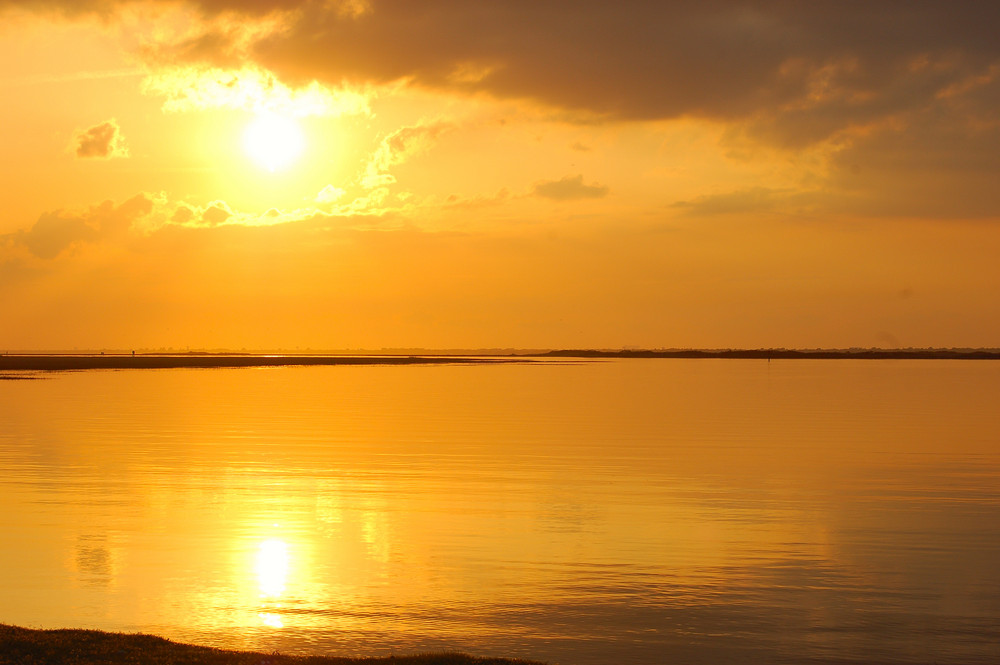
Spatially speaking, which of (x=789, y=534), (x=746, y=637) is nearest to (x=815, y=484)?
(x=789, y=534)

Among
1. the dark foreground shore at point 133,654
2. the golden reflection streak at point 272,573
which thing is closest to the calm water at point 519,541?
the golden reflection streak at point 272,573

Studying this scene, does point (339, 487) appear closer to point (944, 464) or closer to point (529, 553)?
point (529, 553)

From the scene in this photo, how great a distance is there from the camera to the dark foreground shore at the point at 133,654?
12.4 meters

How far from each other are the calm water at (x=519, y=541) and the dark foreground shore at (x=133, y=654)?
3.80ft

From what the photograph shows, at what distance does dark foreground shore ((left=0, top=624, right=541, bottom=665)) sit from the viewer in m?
12.4

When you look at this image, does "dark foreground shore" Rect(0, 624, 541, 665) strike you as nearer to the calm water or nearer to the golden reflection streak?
the calm water

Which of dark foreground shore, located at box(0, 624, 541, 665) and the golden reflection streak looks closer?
dark foreground shore, located at box(0, 624, 541, 665)

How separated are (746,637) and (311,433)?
34.5m

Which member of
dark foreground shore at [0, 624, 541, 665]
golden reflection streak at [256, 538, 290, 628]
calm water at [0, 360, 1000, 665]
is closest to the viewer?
dark foreground shore at [0, 624, 541, 665]

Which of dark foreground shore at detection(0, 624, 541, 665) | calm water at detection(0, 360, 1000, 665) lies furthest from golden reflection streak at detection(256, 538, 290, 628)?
dark foreground shore at detection(0, 624, 541, 665)

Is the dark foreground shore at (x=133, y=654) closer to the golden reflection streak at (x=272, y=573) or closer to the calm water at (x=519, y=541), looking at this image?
the calm water at (x=519, y=541)

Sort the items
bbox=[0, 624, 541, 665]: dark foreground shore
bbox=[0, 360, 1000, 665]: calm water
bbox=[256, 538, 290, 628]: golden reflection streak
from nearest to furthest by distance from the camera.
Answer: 1. bbox=[0, 624, 541, 665]: dark foreground shore
2. bbox=[0, 360, 1000, 665]: calm water
3. bbox=[256, 538, 290, 628]: golden reflection streak

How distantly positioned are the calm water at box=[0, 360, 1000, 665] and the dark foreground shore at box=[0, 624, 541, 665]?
116 cm

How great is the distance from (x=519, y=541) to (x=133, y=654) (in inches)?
413
